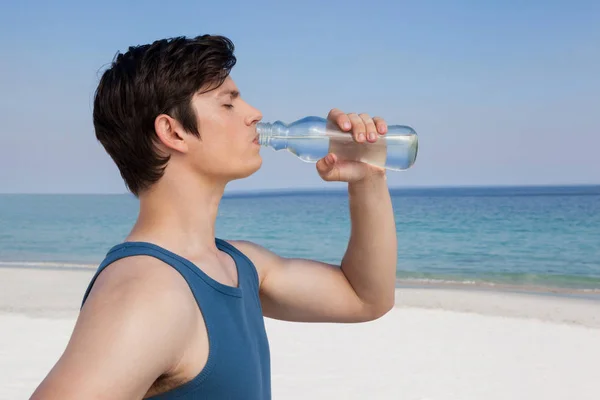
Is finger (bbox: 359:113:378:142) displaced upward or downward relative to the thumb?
upward

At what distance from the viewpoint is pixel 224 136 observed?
178 centimetres

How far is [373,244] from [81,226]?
104ft

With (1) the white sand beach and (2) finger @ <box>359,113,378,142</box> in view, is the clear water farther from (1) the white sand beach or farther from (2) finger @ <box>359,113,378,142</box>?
(1) the white sand beach

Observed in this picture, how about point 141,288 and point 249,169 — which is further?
point 249,169

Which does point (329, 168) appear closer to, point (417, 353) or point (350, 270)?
point (350, 270)

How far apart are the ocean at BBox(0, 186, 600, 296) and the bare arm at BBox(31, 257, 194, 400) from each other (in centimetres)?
1309

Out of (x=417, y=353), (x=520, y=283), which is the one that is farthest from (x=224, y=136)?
(x=520, y=283)

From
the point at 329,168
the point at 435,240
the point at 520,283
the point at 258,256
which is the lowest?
the point at 435,240

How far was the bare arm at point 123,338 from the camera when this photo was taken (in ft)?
4.11

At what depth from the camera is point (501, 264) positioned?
19797 millimetres

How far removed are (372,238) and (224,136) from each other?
0.55 meters

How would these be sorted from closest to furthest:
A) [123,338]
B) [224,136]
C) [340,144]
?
1. [123,338]
2. [224,136]
3. [340,144]

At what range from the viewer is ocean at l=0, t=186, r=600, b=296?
57.0 feet

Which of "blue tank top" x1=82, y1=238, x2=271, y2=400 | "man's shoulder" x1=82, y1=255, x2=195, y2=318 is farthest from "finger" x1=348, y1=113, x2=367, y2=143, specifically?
"man's shoulder" x1=82, y1=255, x2=195, y2=318
